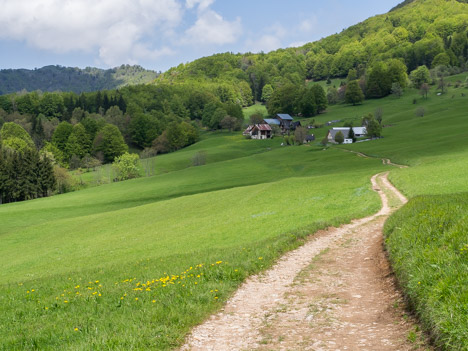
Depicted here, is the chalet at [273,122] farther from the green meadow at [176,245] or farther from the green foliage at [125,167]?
the green meadow at [176,245]

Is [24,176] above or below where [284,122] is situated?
below

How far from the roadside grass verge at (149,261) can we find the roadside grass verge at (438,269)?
527 cm

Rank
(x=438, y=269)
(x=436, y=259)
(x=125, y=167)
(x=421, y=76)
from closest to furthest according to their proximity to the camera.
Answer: (x=438, y=269) < (x=436, y=259) < (x=125, y=167) < (x=421, y=76)

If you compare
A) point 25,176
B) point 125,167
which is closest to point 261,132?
point 125,167

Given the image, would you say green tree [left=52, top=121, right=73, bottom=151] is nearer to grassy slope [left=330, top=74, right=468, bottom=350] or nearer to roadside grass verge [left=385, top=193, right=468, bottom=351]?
grassy slope [left=330, top=74, right=468, bottom=350]

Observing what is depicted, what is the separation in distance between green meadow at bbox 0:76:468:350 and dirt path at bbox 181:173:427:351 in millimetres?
567

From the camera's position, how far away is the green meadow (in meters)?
9.02

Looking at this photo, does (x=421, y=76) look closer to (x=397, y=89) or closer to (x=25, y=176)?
(x=397, y=89)

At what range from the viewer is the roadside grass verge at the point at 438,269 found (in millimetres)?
6660

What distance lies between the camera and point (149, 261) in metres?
21.0

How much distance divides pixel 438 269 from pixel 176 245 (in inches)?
829

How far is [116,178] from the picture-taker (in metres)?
110

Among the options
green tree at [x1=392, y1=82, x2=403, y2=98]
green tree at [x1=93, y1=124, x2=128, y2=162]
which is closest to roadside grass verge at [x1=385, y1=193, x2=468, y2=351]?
green tree at [x1=93, y1=124, x2=128, y2=162]

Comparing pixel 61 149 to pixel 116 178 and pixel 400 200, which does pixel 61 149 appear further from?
pixel 400 200
